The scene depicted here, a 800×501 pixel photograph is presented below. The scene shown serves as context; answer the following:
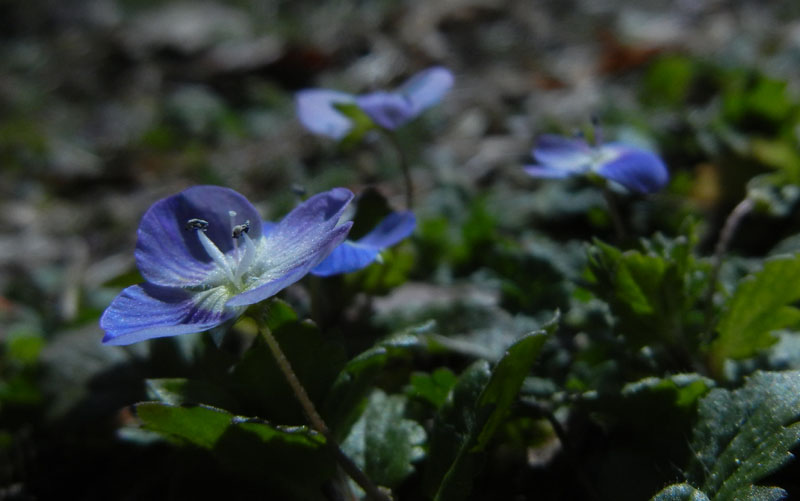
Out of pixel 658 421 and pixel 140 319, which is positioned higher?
pixel 140 319

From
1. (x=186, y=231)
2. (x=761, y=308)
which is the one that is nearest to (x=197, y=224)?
(x=186, y=231)

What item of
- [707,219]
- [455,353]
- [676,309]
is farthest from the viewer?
[707,219]

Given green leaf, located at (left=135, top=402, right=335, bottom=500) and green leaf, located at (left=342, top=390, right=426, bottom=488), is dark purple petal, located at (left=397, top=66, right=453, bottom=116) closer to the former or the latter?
green leaf, located at (left=342, top=390, right=426, bottom=488)

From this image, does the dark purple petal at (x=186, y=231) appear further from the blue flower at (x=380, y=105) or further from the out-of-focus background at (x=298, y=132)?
the blue flower at (x=380, y=105)

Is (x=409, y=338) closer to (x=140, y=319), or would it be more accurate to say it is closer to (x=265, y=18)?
(x=140, y=319)

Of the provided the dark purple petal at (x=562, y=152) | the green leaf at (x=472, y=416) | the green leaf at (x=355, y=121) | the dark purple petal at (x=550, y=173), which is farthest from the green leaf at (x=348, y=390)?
the green leaf at (x=355, y=121)

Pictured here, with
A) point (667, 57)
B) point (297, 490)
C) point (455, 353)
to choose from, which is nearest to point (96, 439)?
point (297, 490)

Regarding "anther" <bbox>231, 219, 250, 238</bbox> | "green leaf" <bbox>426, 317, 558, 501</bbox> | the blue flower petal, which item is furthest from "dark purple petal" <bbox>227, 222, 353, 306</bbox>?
"green leaf" <bbox>426, 317, 558, 501</bbox>
